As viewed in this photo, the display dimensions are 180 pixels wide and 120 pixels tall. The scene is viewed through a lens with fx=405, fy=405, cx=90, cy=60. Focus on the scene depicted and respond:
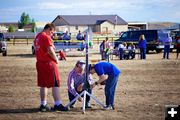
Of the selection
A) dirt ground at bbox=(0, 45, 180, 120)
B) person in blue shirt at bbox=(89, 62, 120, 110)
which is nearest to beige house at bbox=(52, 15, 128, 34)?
dirt ground at bbox=(0, 45, 180, 120)

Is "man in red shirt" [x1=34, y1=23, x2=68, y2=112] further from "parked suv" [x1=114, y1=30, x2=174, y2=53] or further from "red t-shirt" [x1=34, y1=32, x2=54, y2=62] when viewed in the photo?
"parked suv" [x1=114, y1=30, x2=174, y2=53]

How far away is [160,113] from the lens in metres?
8.91

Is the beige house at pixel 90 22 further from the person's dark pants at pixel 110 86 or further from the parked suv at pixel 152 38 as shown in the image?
the person's dark pants at pixel 110 86

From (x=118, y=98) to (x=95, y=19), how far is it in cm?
8388

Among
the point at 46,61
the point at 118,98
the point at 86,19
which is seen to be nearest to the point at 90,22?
the point at 86,19

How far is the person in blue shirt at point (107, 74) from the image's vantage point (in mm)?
8805

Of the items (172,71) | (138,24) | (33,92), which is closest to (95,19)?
(138,24)

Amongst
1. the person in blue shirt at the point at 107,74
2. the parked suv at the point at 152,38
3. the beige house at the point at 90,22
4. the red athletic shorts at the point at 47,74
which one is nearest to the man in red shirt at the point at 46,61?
the red athletic shorts at the point at 47,74

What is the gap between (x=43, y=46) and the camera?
353 inches

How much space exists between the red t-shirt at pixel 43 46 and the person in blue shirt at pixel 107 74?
3.30ft

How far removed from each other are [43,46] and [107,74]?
1.56 metres

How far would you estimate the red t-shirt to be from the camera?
891cm

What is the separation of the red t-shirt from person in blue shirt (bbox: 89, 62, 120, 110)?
1.01 meters

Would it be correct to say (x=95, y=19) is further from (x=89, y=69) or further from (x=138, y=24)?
(x=89, y=69)
